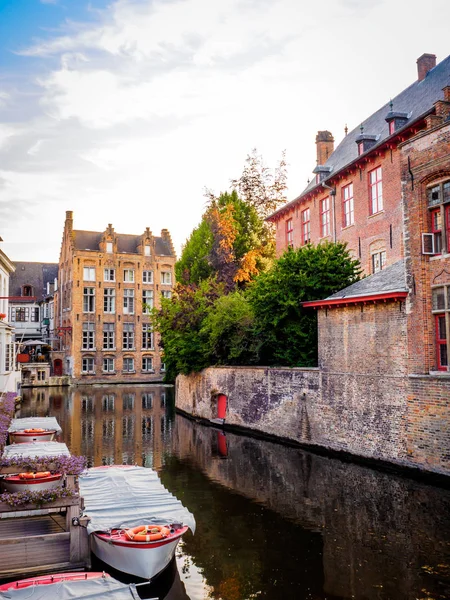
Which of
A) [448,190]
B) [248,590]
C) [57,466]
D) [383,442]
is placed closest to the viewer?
[248,590]

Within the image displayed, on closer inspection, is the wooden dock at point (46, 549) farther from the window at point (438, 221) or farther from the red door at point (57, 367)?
the red door at point (57, 367)

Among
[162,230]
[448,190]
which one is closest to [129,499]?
[448,190]

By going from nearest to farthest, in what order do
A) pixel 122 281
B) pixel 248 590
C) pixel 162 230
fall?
pixel 248 590 < pixel 122 281 < pixel 162 230

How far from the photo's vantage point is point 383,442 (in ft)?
50.1

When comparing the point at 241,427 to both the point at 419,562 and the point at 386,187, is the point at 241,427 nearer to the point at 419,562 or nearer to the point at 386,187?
the point at 386,187

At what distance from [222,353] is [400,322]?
1242cm

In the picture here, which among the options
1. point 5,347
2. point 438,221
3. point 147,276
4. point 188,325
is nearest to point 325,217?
point 188,325

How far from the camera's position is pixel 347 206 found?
26.1 metres

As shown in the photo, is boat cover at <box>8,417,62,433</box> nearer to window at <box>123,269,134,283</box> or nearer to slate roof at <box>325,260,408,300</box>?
slate roof at <box>325,260,408,300</box>

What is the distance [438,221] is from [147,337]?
43.7 meters

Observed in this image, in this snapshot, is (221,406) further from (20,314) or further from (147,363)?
(20,314)

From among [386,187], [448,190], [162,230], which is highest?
[162,230]

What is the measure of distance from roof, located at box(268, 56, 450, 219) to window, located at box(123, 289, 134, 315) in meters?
29.3

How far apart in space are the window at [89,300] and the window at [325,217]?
3089cm
